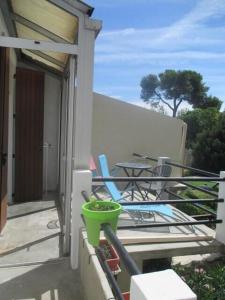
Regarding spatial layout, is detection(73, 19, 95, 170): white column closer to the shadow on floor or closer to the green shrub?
the shadow on floor

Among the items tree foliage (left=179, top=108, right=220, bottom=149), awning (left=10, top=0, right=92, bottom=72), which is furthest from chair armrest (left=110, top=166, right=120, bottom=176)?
tree foliage (left=179, top=108, right=220, bottom=149)

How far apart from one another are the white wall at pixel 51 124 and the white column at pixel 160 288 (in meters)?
5.65

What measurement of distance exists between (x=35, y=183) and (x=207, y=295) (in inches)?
151

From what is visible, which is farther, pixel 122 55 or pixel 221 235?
pixel 122 55

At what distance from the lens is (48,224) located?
4496 millimetres

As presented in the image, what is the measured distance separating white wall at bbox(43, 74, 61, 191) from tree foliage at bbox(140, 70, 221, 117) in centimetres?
2514

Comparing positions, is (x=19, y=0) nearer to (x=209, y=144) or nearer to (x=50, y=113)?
(x=50, y=113)

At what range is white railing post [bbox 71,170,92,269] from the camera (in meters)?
3.08

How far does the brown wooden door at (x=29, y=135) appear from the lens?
5820mm

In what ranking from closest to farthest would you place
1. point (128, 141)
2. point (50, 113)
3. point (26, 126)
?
point (26, 126)
point (50, 113)
point (128, 141)

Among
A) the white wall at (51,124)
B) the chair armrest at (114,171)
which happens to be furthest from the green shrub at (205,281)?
the white wall at (51,124)

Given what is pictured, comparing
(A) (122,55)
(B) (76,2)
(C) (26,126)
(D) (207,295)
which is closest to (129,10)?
(C) (26,126)

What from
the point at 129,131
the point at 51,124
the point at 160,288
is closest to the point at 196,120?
the point at 129,131

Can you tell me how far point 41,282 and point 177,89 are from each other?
30.3m
